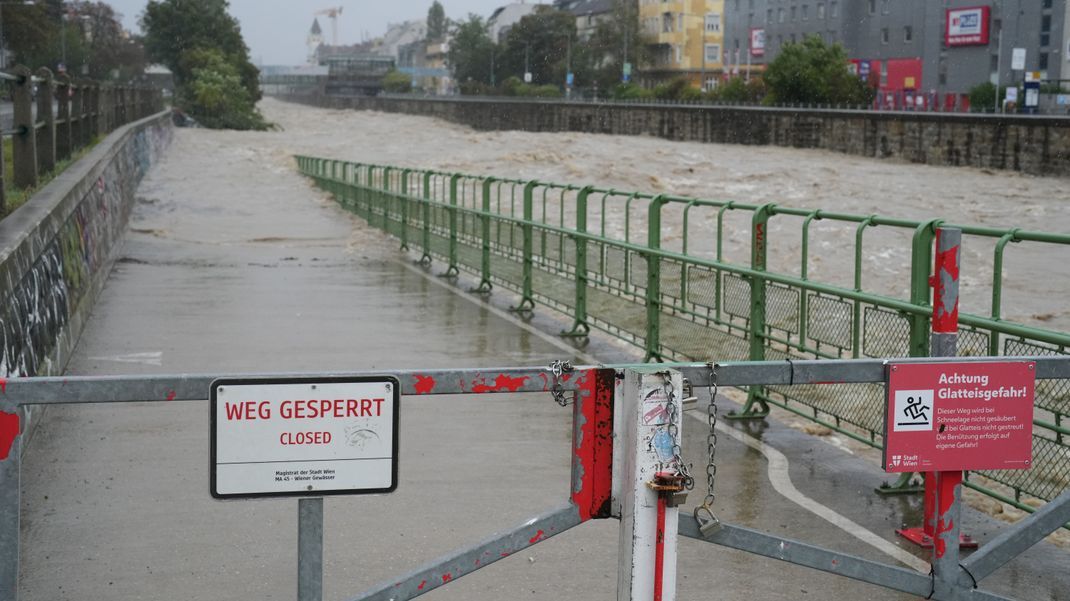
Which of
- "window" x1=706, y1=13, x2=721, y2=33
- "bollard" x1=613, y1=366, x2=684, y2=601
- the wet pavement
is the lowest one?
the wet pavement

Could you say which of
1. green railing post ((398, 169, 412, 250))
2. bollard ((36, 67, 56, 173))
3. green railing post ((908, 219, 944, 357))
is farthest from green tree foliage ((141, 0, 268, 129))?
green railing post ((908, 219, 944, 357))

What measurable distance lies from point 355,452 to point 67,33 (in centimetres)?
10508

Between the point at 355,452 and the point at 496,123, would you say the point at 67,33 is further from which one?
the point at 355,452

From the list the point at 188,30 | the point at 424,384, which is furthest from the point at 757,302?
the point at 188,30

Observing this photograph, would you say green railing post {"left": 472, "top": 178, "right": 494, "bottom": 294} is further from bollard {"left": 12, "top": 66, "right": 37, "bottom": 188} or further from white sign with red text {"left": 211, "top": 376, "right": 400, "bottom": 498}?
white sign with red text {"left": 211, "top": 376, "right": 400, "bottom": 498}

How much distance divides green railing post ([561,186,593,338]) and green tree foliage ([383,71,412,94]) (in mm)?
174923

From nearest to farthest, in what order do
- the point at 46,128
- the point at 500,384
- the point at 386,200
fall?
the point at 500,384
the point at 46,128
the point at 386,200

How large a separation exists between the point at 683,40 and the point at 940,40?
50.7 metres

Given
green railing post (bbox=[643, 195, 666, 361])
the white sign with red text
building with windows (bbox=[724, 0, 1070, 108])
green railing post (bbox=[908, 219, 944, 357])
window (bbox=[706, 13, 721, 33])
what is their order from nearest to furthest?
1. the white sign with red text
2. green railing post (bbox=[908, 219, 944, 357])
3. green railing post (bbox=[643, 195, 666, 361])
4. building with windows (bbox=[724, 0, 1070, 108])
5. window (bbox=[706, 13, 721, 33])

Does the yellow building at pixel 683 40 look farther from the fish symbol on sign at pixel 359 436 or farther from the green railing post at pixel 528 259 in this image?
the fish symbol on sign at pixel 359 436

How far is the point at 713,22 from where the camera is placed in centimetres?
13462

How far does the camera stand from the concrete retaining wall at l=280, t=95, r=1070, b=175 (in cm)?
5159

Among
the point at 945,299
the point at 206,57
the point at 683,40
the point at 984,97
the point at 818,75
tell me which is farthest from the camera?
the point at 683,40

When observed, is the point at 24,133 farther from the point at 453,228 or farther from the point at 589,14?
the point at 589,14
